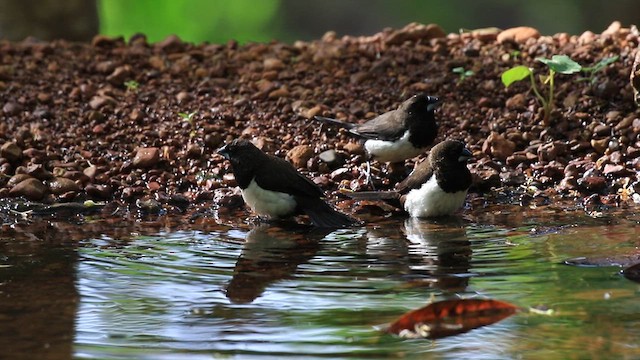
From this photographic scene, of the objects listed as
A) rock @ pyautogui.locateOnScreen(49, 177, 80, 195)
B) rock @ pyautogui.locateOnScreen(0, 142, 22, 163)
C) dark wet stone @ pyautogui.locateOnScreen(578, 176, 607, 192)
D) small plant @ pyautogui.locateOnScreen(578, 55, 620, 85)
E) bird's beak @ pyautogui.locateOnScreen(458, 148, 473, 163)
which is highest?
small plant @ pyautogui.locateOnScreen(578, 55, 620, 85)

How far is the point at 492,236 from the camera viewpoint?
20.7 ft

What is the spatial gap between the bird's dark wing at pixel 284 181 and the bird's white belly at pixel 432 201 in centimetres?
61

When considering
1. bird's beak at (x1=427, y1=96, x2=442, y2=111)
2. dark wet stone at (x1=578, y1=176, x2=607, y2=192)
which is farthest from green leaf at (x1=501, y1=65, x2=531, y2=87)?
dark wet stone at (x1=578, y1=176, x2=607, y2=192)

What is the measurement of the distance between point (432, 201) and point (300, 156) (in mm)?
1446

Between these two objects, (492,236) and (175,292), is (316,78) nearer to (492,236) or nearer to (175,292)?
(492,236)

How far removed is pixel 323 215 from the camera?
22.9ft

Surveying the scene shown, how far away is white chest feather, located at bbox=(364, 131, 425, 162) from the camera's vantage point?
7.91 meters

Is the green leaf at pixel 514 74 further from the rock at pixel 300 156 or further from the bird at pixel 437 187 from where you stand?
the rock at pixel 300 156

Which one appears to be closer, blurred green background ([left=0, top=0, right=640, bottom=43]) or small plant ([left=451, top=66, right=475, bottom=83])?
small plant ([left=451, top=66, right=475, bottom=83])

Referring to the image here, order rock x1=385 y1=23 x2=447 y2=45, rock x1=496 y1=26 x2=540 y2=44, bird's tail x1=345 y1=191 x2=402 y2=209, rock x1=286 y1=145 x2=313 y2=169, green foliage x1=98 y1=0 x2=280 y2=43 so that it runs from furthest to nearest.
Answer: green foliage x1=98 y1=0 x2=280 y2=43
rock x1=385 y1=23 x2=447 y2=45
rock x1=496 y1=26 x2=540 y2=44
rock x1=286 y1=145 x2=313 y2=169
bird's tail x1=345 y1=191 x2=402 y2=209

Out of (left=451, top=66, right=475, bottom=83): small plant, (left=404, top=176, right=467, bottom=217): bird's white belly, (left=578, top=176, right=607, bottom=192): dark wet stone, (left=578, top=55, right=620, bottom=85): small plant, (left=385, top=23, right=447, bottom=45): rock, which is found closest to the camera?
(left=404, top=176, right=467, bottom=217): bird's white belly

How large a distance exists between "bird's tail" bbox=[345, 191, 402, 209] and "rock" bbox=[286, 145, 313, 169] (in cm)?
86

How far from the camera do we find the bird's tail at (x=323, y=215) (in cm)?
691

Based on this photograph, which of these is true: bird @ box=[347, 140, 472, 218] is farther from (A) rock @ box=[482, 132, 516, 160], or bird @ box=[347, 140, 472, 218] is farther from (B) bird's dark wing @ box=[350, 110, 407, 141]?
(A) rock @ box=[482, 132, 516, 160]
